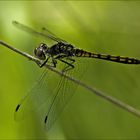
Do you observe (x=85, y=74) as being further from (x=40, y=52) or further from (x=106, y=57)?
(x=40, y=52)

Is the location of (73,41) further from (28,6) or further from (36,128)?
(36,128)

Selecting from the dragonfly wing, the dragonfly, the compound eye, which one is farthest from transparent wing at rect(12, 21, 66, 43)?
the dragonfly wing

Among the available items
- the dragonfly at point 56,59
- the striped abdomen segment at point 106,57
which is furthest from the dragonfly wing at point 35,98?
the striped abdomen segment at point 106,57

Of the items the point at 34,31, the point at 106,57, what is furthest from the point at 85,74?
the point at 34,31

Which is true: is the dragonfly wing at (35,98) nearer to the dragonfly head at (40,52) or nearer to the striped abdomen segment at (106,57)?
the dragonfly head at (40,52)

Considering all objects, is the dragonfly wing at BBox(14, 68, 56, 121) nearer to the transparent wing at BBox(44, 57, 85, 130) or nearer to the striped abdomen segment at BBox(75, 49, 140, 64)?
the transparent wing at BBox(44, 57, 85, 130)

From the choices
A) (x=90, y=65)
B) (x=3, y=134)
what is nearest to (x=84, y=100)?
(x=90, y=65)
